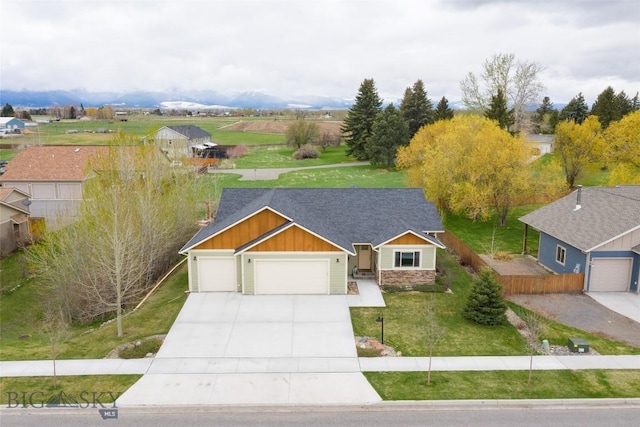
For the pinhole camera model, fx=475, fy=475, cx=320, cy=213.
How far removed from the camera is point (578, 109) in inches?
3068

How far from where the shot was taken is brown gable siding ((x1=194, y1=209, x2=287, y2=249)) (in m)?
23.2

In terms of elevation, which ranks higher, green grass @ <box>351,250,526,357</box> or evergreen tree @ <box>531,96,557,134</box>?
evergreen tree @ <box>531,96,557,134</box>

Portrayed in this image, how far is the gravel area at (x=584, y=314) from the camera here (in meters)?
19.0

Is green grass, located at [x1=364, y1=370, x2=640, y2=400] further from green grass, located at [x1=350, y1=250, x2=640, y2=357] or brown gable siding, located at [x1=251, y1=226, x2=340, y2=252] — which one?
brown gable siding, located at [x1=251, y1=226, x2=340, y2=252]

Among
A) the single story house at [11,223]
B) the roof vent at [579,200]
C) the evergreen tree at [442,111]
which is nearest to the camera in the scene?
the roof vent at [579,200]

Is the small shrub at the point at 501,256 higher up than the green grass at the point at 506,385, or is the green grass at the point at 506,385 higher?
the small shrub at the point at 501,256

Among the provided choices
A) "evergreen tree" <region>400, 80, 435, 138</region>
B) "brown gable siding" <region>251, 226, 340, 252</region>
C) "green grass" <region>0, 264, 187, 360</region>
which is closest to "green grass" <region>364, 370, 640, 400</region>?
"brown gable siding" <region>251, 226, 340, 252</region>

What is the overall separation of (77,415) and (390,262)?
15.4 metres

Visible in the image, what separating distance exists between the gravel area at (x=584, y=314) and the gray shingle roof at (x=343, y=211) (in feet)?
17.9

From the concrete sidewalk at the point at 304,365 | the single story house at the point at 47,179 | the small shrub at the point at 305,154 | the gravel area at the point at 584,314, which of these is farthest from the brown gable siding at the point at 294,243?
the small shrub at the point at 305,154

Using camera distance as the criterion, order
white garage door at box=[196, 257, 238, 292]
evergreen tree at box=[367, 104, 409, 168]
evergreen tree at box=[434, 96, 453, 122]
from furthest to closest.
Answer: evergreen tree at box=[434, 96, 453, 122] → evergreen tree at box=[367, 104, 409, 168] → white garage door at box=[196, 257, 238, 292]

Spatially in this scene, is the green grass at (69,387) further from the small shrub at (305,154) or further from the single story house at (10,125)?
the single story house at (10,125)

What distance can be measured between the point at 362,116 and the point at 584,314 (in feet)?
190

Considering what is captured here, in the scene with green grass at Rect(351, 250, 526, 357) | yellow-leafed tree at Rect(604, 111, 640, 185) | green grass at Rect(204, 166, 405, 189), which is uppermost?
yellow-leafed tree at Rect(604, 111, 640, 185)
